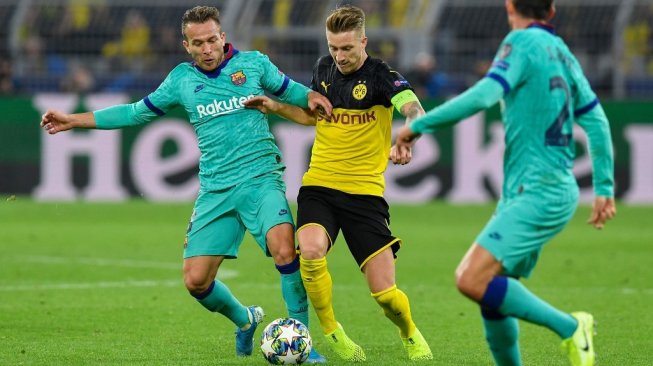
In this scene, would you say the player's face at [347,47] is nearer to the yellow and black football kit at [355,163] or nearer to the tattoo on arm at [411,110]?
the yellow and black football kit at [355,163]

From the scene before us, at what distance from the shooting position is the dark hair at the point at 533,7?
6.36 metres

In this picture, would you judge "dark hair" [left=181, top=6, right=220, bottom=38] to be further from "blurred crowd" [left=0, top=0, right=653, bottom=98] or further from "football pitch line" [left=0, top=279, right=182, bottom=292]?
"blurred crowd" [left=0, top=0, right=653, bottom=98]

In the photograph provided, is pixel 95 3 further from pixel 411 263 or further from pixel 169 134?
pixel 411 263

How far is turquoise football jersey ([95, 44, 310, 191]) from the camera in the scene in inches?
318

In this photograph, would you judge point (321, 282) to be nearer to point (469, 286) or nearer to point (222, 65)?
point (222, 65)

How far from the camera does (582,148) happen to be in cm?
2012

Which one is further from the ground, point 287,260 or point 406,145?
point 406,145

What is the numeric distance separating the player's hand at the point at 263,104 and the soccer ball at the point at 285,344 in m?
1.37

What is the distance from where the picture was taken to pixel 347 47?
7.78 meters

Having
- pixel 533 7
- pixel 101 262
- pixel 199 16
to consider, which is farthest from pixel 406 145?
pixel 101 262

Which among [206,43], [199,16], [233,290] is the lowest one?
[233,290]

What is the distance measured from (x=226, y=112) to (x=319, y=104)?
61 centimetres

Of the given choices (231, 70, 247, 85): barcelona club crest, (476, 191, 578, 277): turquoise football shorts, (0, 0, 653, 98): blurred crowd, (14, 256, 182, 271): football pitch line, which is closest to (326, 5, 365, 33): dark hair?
(231, 70, 247, 85): barcelona club crest

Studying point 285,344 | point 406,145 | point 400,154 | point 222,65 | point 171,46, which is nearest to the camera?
point 406,145
